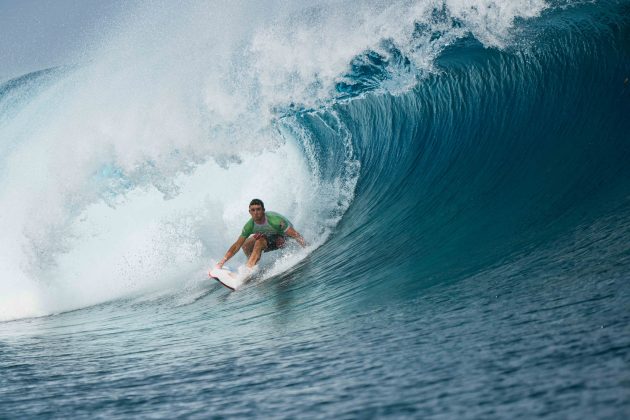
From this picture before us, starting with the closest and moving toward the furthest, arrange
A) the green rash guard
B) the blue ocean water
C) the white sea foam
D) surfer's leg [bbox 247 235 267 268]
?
1. the blue ocean water
2. surfer's leg [bbox 247 235 267 268]
3. the green rash guard
4. the white sea foam

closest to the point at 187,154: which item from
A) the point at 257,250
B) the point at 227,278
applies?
the point at 257,250

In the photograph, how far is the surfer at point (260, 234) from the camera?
726cm

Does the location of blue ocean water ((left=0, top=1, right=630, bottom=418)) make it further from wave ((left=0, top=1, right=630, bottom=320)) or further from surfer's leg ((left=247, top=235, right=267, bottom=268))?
surfer's leg ((left=247, top=235, right=267, bottom=268))

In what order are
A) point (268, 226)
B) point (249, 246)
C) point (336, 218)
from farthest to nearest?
point (336, 218) < point (249, 246) < point (268, 226)

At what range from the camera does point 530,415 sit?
1.91m

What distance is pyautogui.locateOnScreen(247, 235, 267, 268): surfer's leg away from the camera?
7.18m

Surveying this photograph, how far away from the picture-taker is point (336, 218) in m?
8.70

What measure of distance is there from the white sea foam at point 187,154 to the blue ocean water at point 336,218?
4cm

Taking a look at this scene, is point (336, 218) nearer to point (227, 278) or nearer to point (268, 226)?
point (268, 226)

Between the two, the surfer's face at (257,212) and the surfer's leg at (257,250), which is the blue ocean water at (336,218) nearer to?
the surfer's leg at (257,250)

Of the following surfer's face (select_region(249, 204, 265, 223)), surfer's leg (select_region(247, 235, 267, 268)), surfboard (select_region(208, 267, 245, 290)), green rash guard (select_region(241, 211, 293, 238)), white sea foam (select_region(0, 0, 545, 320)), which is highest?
white sea foam (select_region(0, 0, 545, 320))

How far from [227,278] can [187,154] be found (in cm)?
318

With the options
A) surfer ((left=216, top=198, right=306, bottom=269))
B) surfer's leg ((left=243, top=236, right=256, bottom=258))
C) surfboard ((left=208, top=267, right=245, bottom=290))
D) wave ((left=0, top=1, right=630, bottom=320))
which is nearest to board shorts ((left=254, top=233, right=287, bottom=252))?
surfer ((left=216, top=198, right=306, bottom=269))

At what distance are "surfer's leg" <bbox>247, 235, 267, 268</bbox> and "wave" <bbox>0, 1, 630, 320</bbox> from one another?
21cm
